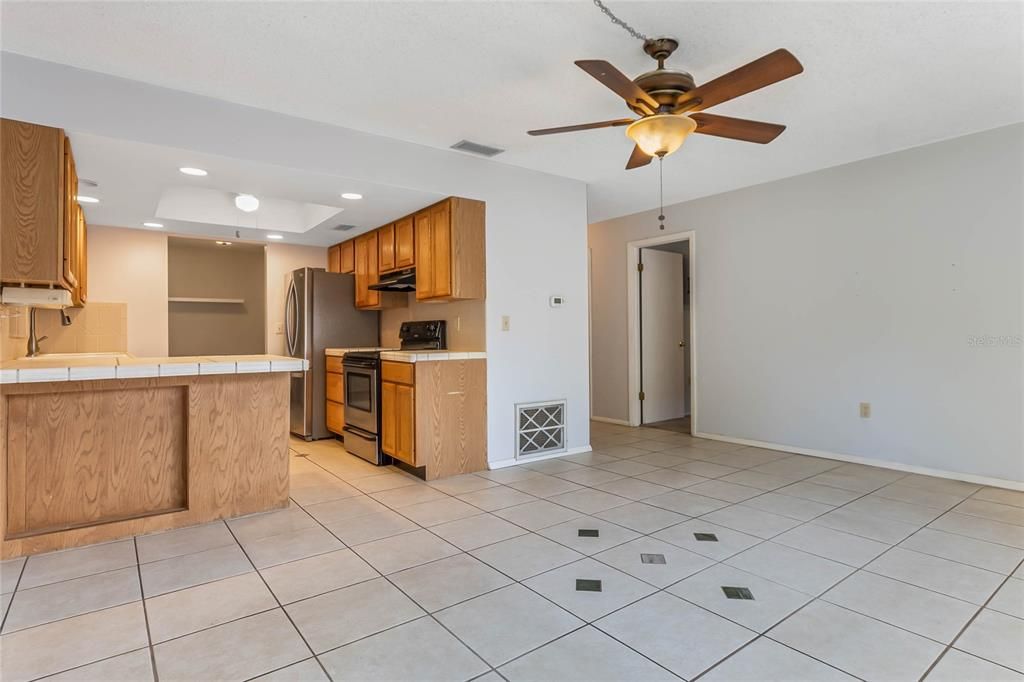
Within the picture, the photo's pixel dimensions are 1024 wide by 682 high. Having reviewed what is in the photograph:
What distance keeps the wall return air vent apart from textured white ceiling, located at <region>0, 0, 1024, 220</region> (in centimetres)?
207

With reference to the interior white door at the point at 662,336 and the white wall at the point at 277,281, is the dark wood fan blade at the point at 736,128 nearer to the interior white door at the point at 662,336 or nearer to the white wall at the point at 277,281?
the interior white door at the point at 662,336

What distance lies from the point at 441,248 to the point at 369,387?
4.23ft

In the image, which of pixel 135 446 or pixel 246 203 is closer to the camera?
pixel 135 446

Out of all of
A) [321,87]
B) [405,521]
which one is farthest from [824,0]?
[405,521]

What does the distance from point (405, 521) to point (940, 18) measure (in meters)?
3.46

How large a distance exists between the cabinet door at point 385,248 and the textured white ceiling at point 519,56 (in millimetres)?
1379

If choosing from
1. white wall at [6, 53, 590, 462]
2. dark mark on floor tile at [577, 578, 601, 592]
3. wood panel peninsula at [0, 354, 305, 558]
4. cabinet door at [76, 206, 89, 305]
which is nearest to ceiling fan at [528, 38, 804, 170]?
white wall at [6, 53, 590, 462]

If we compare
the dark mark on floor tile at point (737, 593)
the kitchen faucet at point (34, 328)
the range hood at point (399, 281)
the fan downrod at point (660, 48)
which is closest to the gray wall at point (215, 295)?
the kitchen faucet at point (34, 328)

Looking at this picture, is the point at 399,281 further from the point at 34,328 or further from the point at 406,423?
the point at 34,328

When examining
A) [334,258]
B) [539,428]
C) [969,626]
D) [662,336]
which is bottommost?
[969,626]

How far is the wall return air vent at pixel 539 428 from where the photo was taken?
14.1ft

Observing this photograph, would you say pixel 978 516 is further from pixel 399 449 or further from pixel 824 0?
pixel 399 449

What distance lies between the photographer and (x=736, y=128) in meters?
2.66

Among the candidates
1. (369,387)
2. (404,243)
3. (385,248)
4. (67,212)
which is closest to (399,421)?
(369,387)
